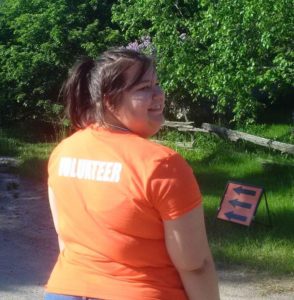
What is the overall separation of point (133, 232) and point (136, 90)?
1.40ft

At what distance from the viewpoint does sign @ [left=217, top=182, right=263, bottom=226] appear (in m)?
7.65

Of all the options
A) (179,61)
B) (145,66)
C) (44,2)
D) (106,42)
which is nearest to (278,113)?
(106,42)

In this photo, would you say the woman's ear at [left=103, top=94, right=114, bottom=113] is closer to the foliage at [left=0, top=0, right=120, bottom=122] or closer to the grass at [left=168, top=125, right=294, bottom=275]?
the grass at [left=168, top=125, right=294, bottom=275]

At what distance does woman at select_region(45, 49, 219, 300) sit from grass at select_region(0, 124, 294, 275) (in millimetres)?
4509

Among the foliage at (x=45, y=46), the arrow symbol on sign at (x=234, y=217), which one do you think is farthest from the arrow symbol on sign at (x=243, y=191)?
the foliage at (x=45, y=46)

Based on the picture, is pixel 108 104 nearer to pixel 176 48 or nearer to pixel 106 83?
pixel 106 83

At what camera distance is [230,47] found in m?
8.95

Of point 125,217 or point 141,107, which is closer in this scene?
point 125,217

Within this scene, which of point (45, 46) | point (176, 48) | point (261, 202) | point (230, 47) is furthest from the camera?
point (45, 46)

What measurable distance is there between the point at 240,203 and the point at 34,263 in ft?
8.05

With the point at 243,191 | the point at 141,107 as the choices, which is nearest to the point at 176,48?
the point at 243,191

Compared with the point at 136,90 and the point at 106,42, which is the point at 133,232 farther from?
the point at 106,42

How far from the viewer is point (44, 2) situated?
1717 centimetres

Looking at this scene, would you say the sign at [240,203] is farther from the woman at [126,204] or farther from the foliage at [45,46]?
the foliage at [45,46]
